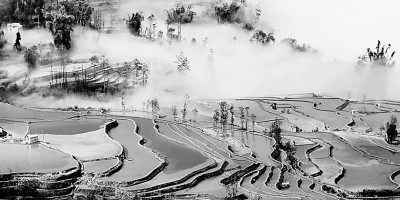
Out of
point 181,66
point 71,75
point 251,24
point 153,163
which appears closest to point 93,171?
point 153,163

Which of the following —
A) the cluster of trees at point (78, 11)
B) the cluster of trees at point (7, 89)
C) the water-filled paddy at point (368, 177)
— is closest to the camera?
the water-filled paddy at point (368, 177)

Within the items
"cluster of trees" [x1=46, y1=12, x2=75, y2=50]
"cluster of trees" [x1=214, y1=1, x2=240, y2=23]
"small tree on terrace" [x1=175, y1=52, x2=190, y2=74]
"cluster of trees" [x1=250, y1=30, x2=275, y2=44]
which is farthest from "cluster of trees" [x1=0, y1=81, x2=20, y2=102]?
"cluster of trees" [x1=214, y1=1, x2=240, y2=23]

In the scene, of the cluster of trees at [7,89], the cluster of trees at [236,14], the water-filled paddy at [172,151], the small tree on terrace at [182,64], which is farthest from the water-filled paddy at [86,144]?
the cluster of trees at [236,14]

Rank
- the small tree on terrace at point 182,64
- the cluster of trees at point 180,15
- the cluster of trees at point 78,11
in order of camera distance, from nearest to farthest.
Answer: the small tree on terrace at point 182,64, the cluster of trees at point 78,11, the cluster of trees at point 180,15

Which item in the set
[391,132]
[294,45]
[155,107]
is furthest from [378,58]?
[155,107]

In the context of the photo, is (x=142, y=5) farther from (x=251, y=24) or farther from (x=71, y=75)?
(x=71, y=75)

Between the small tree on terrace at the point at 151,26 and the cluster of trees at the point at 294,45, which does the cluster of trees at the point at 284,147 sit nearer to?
the small tree on terrace at the point at 151,26
